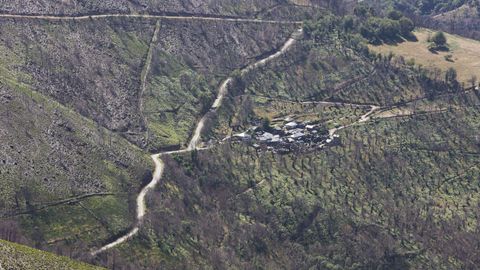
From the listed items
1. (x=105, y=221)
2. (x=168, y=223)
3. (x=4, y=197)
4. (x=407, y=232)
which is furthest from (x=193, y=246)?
(x=407, y=232)

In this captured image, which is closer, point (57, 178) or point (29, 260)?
point (29, 260)

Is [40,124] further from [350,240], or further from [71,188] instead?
[350,240]

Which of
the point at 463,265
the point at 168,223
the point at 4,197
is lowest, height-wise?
the point at 463,265

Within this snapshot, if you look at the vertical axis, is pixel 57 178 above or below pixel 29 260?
below

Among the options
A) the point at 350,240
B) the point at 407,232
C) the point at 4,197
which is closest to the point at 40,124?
the point at 4,197

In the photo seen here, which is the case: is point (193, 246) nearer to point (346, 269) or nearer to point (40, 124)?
point (346, 269)

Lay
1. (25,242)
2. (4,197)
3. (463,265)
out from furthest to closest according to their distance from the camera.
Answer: (463,265) → (4,197) → (25,242)

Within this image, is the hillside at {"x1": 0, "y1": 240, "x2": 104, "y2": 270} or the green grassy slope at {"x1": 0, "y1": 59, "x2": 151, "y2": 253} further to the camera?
the green grassy slope at {"x1": 0, "y1": 59, "x2": 151, "y2": 253}

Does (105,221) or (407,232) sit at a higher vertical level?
(105,221)

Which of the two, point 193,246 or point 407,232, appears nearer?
point 193,246

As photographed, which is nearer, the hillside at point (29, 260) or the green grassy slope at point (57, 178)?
the hillside at point (29, 260)

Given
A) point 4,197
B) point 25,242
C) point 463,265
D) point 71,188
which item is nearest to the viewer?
point 25,242
